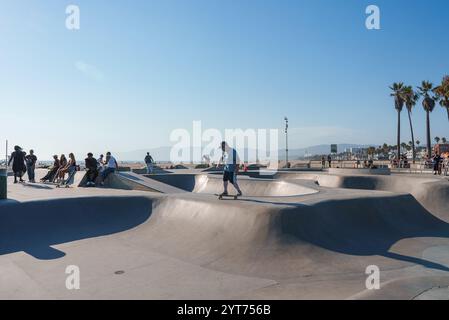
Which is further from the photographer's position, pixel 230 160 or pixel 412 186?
pixel 412 186

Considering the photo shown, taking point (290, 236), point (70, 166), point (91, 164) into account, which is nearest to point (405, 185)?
point (290, 236)

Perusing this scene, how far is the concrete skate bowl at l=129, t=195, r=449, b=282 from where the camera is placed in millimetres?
6695

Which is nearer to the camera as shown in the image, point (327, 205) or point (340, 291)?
point (340, 291)

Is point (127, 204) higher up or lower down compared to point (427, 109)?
lower down

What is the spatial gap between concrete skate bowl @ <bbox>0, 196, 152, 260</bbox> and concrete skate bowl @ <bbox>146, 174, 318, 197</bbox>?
21.1 feet

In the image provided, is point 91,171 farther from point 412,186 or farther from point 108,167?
point 412,186

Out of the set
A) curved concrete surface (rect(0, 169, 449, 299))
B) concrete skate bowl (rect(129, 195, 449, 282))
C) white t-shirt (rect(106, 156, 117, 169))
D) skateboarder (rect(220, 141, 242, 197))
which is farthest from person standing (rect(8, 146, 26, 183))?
skateboarder (rect(220, 141, 242, 197))

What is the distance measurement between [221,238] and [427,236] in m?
6.03

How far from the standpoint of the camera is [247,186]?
17.0 meters

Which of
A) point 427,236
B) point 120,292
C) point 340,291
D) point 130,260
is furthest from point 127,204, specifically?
point 427,236

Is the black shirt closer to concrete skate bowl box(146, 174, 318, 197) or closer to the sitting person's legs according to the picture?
the sitting person's legs

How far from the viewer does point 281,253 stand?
23.0ft

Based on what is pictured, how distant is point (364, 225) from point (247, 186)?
8.25m

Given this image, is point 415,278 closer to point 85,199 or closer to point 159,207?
point 159,207
